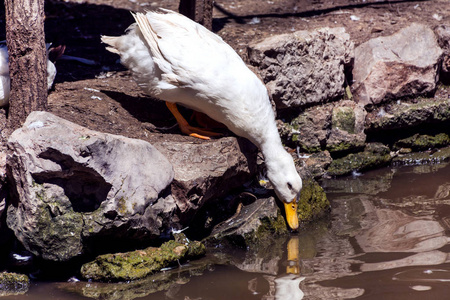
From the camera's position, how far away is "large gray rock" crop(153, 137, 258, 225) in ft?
14.8

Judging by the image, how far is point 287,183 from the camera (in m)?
4.82

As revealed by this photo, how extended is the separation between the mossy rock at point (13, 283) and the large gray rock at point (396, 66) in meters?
4.38

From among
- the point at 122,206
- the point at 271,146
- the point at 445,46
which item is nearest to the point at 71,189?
the point at 122,206

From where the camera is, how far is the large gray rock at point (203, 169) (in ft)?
14.8

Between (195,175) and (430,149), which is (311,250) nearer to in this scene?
(195,175)

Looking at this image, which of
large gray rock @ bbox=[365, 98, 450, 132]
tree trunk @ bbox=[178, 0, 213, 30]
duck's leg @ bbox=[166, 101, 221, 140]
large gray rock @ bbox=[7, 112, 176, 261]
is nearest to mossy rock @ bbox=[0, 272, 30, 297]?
large gray rock @ bbox=[7, 112, 176, 261]

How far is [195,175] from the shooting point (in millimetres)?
4527

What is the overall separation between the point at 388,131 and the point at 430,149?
1.83 ft

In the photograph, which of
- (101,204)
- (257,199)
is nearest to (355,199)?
(257,199)

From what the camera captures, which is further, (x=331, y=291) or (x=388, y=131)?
(x=388, y=131)

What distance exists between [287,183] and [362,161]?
6.40 ft

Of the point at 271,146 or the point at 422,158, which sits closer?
the point at 271,146

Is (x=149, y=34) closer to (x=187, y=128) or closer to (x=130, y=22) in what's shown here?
(x=187, y=128)

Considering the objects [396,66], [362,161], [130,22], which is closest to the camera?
[362,161]
